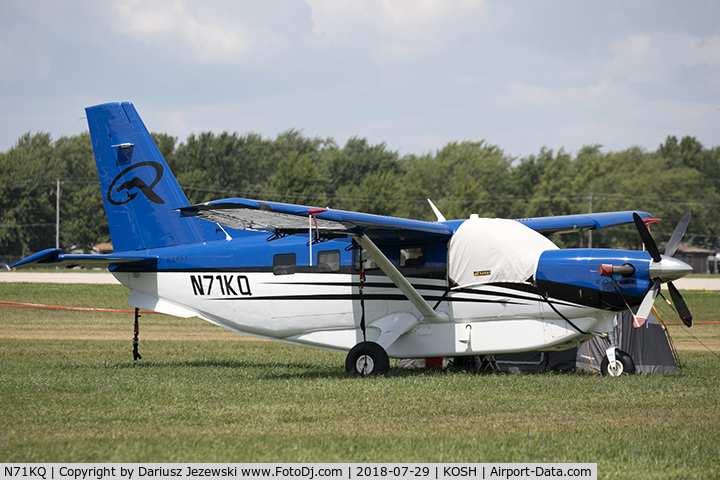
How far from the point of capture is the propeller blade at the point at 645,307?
10.7m

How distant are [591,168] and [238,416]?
90.4 m

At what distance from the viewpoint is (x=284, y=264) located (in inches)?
536

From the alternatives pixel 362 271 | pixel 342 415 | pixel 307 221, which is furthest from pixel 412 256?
pixel 342 415

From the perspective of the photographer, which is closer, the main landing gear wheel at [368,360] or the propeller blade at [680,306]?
the propeller blade at [680,306]

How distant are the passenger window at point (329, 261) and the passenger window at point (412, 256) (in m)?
1.15

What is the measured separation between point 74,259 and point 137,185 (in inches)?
89.9

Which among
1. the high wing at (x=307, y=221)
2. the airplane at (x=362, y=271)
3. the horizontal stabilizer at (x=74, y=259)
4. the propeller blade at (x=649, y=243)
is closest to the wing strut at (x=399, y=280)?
the airplane at (x=362, y=271)

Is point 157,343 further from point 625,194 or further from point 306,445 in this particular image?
point 625,194

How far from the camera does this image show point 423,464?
243 inches

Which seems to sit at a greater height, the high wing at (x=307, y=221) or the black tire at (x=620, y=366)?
the high wing at (x=307, y=221)

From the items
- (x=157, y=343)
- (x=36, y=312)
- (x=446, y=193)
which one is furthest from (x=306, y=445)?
(x=446, y=193)

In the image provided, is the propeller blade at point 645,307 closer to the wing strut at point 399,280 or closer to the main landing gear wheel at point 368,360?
the wing strut at point 399,280

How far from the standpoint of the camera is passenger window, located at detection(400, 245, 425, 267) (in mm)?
12719

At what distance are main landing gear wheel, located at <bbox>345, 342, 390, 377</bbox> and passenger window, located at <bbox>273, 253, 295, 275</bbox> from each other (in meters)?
2.04
